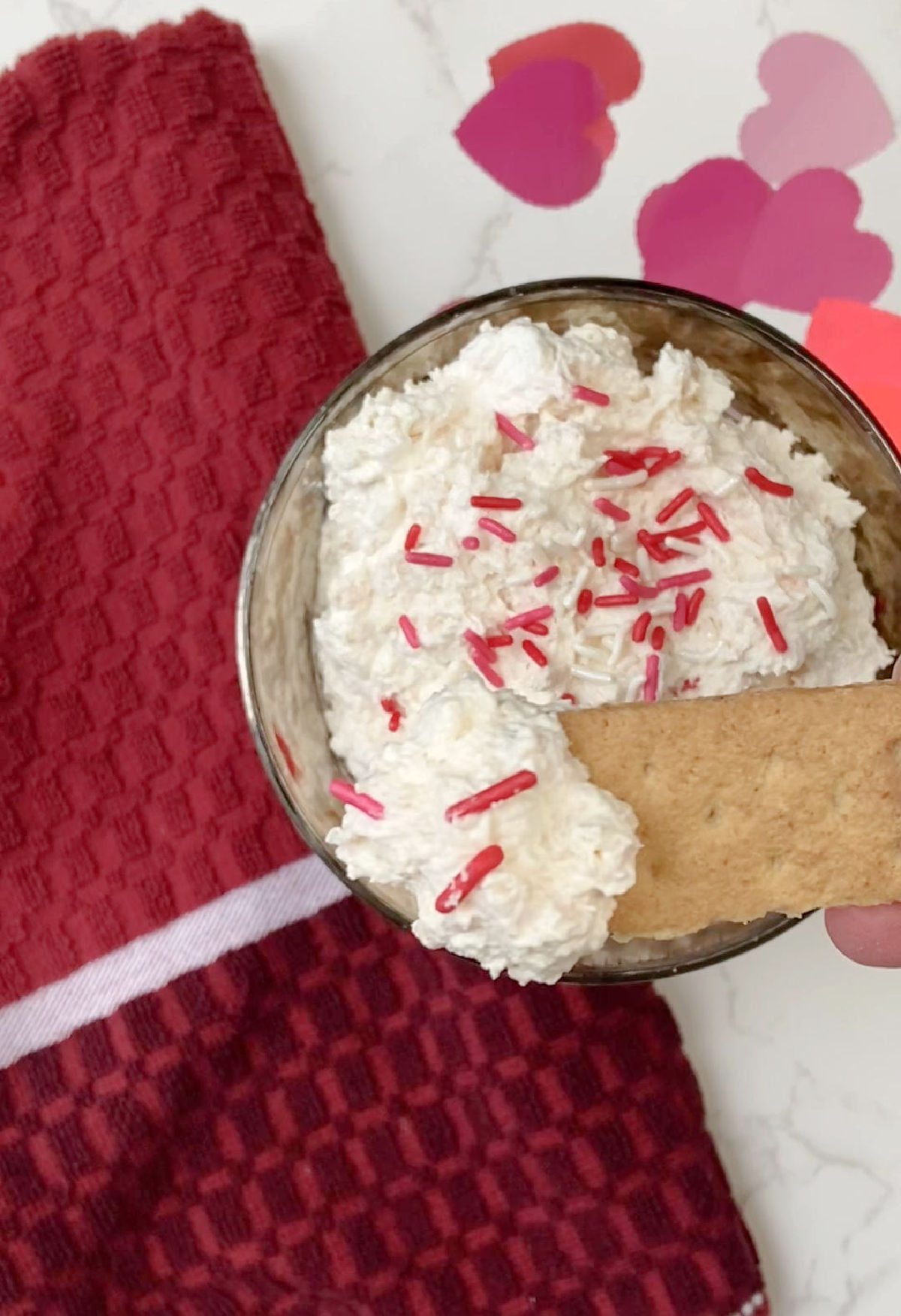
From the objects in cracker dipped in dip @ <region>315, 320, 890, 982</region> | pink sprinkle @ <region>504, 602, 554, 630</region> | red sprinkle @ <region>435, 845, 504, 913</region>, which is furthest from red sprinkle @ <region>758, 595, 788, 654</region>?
red sprinkle @ <region>435, 845, 504, 913</region>

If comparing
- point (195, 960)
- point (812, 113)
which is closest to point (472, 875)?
point (195, 960)

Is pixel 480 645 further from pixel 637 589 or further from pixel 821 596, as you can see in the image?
pixel 821 596

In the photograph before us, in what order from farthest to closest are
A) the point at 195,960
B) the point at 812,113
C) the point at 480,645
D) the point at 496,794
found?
the point at 812,113 → the point at 195,960 → the point at 480,645 → the point at 496,794

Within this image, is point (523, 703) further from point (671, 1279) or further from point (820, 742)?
point (671, 1279)

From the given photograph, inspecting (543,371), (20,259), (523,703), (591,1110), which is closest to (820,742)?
(523,703)

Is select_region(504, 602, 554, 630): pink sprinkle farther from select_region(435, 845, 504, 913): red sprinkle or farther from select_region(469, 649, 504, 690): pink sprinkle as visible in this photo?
select_region(435, 845, 504, 913): red sprinkle

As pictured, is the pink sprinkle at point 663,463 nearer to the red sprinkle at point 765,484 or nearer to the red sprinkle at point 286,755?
the red sprinkle at point 765,484

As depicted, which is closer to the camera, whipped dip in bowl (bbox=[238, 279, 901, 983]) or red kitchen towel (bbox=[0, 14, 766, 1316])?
whipped dip in bowl (bbox=[238, 279, 901, 983])
